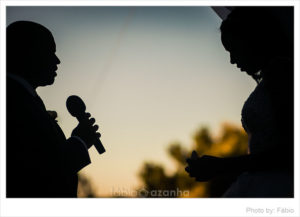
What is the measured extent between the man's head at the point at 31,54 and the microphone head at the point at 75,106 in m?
0.20

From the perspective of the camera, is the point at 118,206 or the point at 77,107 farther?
the point at 77,107

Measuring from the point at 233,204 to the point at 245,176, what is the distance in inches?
7.5

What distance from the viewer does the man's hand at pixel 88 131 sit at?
2775 mm

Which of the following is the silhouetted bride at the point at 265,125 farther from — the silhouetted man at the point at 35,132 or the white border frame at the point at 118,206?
the silhouetted man at the point at 35,132

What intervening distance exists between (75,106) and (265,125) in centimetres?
136

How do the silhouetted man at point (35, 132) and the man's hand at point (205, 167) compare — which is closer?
the man's hand at point (205, 167)

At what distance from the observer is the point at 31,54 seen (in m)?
2.65

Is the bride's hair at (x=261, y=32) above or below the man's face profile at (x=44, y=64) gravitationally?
above

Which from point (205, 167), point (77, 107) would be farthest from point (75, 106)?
point (205, 167)

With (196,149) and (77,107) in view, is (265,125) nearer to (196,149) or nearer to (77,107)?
(77,107)

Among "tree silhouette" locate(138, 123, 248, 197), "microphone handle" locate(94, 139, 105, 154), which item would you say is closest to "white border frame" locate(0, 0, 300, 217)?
"microphone handle" locate(94, 139, 105, 154)

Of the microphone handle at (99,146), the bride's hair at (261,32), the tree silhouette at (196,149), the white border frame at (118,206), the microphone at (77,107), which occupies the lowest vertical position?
the tree silhouette at (196,149)

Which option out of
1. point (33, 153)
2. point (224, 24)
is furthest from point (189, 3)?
point (33, 153)

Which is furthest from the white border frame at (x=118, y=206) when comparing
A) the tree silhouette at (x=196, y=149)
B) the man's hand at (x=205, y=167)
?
the tree silhouette at (x=196, y=149)
